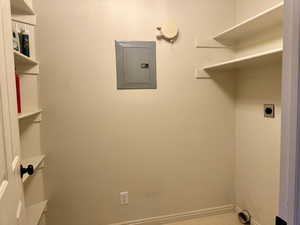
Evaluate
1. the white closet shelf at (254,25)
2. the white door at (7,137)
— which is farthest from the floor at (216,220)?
the white closet shelf at (254,25)

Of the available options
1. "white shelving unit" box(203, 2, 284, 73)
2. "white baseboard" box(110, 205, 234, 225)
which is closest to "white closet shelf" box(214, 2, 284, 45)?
"white shelving unit" box(203, 2, 284, 73)

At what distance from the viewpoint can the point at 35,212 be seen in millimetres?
1682

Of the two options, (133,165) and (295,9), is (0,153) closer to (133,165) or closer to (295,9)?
(295,9)

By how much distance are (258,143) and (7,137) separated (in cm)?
196

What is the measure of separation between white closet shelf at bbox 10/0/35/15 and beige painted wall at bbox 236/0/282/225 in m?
1.94

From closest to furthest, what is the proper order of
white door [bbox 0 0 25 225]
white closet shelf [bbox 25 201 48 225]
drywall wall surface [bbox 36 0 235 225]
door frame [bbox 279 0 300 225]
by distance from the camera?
1. door frame [bbox 279 0 300 225]
2. white door [bbox 0 0 25 225]
3. white closet shelf [bbox 25 201 48 225]
4. drywall wall surface [bbox 36 0 235 225]

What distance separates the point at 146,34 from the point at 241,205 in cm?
208

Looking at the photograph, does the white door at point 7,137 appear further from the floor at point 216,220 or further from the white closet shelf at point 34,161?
the floor at point 216,220

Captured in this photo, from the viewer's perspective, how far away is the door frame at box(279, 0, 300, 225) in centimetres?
53

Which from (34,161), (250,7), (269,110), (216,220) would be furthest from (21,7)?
(216,220)

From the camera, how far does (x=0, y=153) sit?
0.69 meters

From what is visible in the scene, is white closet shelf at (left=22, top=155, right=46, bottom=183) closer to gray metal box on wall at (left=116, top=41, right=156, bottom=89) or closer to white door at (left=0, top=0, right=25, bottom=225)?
white door at (left=0, top=0, right=25, bottom=225)

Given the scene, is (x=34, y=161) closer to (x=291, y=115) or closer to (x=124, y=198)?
(x=124, y=198)

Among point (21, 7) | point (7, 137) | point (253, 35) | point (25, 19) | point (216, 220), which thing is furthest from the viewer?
point (216, 220)
